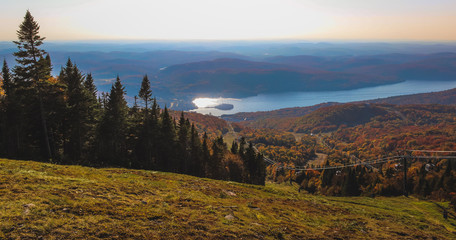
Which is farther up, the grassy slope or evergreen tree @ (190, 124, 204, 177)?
the grassy slope

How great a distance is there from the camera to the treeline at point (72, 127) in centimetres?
3347

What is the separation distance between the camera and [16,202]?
12.8m

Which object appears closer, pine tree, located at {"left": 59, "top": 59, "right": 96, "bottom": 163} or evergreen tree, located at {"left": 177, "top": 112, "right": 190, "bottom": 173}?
pine tree, located at {"left": 59, "top": 59, "right": 96, "bottom": 163}

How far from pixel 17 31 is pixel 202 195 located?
29.2m

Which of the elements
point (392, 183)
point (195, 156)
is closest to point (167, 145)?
point (195, 156)

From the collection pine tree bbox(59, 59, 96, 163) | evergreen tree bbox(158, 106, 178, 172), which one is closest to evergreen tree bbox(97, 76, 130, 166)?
pine tree bbox(59, 59, 96, 163)

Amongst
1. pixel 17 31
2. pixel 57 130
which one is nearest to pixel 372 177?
pixel 57 130

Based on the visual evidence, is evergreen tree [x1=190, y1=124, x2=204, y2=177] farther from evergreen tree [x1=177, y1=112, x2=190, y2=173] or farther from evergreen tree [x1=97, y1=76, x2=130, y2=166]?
evergreen tree [x1=97, y1=76, x2=130, y2=166]

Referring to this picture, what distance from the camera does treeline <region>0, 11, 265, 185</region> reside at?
33469 millimetres

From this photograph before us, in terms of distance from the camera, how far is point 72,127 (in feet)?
132

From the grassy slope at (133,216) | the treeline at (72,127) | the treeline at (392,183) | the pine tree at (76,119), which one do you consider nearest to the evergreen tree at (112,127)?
the treeline at (72,127)

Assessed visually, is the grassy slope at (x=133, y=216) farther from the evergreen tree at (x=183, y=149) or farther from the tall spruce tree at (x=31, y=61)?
the evergreen tree at (x=183, y=149)

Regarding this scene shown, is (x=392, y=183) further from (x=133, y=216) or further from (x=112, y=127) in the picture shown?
(x=133, y=216)

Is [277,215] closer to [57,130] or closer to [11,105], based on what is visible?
[57,130]
